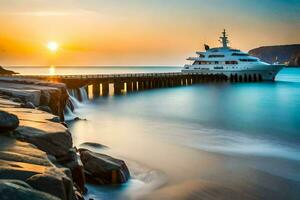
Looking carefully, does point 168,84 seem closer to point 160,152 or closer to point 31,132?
point 160,152

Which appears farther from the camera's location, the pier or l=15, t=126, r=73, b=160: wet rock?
the pier

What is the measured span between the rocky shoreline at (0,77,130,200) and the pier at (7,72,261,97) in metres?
22.5

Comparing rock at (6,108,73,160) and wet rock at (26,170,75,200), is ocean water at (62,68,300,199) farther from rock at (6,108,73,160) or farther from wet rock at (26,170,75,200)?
wet rock at (26,170,75,200)

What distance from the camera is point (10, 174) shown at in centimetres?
436

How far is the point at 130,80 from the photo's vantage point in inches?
2031

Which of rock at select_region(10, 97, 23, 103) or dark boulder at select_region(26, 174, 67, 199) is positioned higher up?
rock at select_region(10, 97, 23, 103)

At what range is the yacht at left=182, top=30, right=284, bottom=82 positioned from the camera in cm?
6981

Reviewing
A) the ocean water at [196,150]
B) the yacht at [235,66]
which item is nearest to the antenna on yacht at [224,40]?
the yacht at [235,66]

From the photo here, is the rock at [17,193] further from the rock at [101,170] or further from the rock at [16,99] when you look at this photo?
the rock at [16,99]

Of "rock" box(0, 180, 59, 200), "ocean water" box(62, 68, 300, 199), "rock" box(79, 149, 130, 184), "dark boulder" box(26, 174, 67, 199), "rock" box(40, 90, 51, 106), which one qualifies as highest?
"rock" box(40, 90, 51, 106)

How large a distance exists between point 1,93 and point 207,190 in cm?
823

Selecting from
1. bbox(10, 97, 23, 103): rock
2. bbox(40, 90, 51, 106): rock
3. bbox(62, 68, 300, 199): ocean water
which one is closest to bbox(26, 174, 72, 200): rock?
bbox(62, 68, 300, 199): ocean water

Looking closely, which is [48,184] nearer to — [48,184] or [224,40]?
[48,184]

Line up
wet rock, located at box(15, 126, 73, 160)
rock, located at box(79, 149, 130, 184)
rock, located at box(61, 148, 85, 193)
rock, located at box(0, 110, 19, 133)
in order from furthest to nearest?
1. rock, located at box(79, 149, 130, 184)
2. rock, located at box(61, 148, 85, 193)
3. wet rock, located at box(15, 126, 73, 160)
4. rock, located at box(0, 110, 19, 133)
